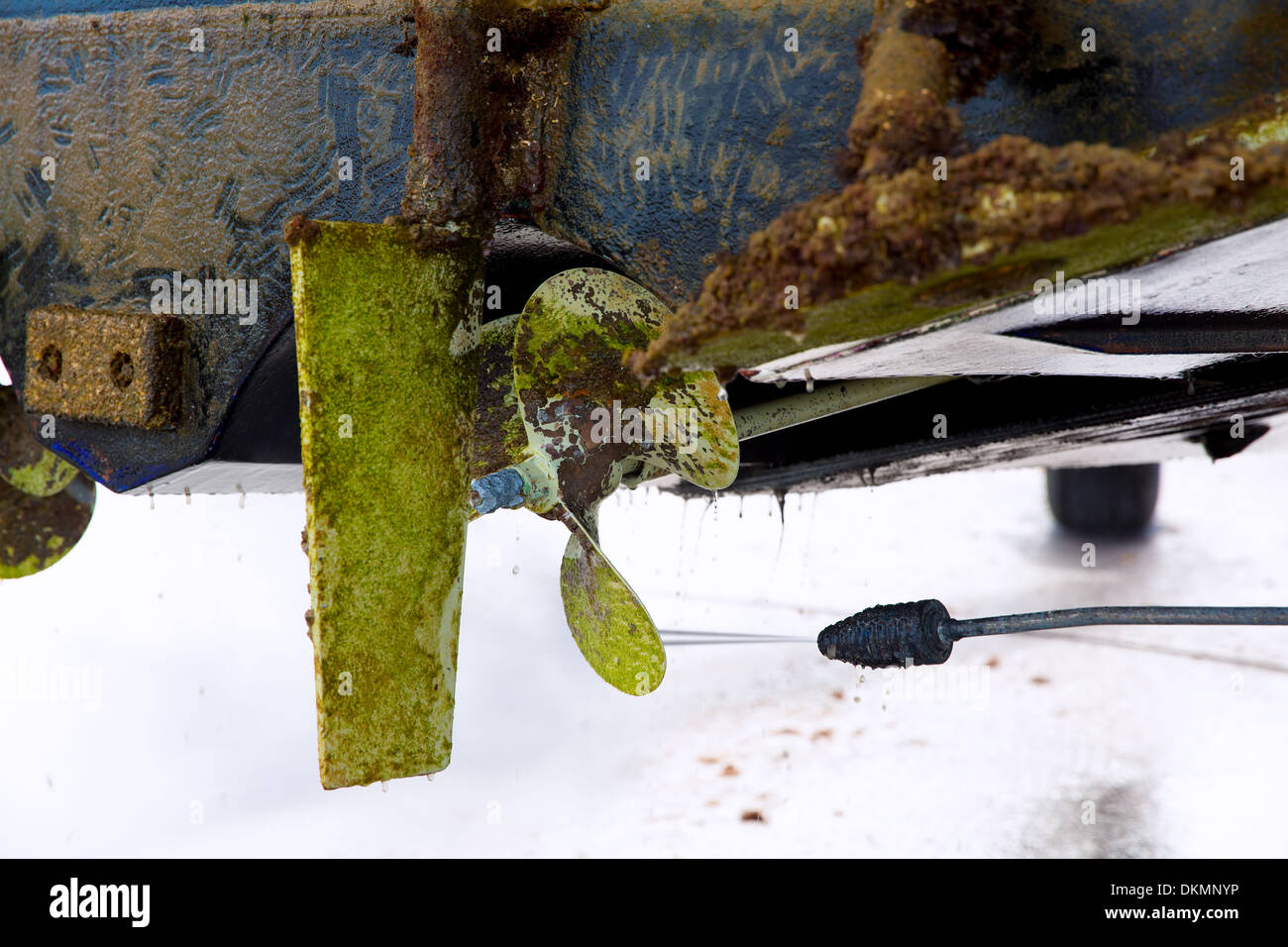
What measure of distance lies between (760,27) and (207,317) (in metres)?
0.71

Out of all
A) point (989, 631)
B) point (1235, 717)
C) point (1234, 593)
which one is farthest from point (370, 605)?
point (1234, 593)

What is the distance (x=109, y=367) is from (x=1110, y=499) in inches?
118

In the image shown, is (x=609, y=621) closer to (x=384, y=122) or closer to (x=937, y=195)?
(x=384, y=122)

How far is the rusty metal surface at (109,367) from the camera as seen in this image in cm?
138

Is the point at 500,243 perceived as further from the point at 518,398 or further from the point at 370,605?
the point at 370,605

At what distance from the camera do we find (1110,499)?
3625 millimetres

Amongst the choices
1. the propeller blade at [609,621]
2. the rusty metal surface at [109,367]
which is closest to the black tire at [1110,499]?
the propeller blade at [609,621]

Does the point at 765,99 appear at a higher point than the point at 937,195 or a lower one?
higher

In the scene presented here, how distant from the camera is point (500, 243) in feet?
4.35

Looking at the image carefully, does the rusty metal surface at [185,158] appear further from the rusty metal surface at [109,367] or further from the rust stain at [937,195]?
the rust stain at [937,195]

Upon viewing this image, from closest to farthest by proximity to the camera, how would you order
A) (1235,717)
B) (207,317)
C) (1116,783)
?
(207,317) → (1116,783) → (1235,717)

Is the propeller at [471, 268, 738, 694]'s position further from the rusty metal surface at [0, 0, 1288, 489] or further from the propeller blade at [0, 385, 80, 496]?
the propeller blade at [0, 385, 80, 496]

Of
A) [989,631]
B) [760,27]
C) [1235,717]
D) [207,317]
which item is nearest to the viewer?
[760,27]

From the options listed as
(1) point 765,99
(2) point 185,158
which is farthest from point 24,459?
(1) point 765,99
